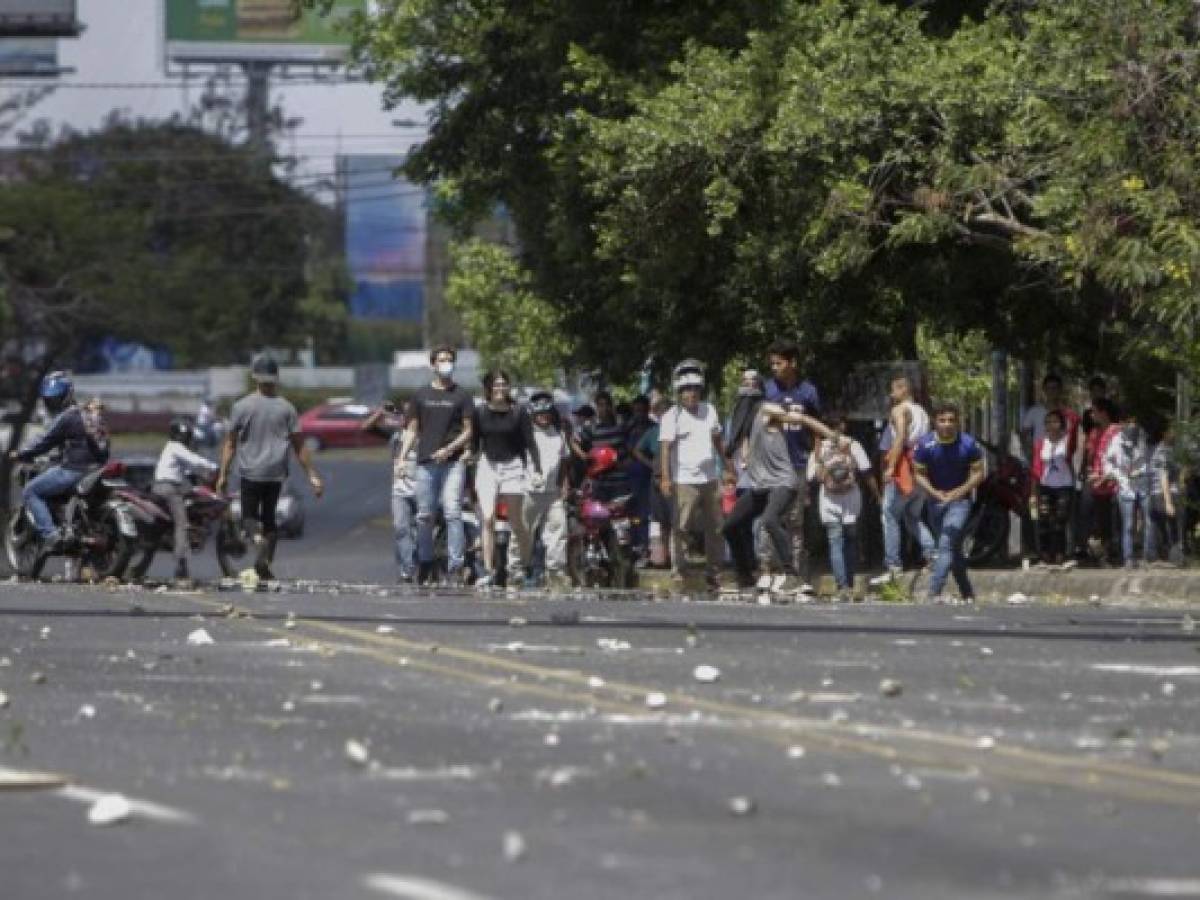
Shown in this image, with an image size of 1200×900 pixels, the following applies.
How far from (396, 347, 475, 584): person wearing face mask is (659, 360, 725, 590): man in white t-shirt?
166 cm

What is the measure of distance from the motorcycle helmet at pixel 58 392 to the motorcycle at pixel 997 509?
748 cm

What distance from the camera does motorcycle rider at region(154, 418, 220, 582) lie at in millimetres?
29375

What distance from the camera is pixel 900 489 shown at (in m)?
27.0

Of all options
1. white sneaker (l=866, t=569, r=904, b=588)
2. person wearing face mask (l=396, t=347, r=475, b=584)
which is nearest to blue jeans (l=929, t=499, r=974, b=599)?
white sneaker (l=866, t=569, r=904, b=588)

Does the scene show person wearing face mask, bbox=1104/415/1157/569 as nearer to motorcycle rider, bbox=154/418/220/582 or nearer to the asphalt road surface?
motorcycle rider, bbox=154/418/220/582

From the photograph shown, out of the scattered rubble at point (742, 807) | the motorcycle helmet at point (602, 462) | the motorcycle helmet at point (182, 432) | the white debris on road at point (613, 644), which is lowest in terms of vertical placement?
the scattered rubble at point (742, 807)

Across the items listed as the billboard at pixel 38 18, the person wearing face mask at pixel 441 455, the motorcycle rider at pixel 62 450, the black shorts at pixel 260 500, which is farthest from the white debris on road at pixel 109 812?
the billboard at pixel 38 18

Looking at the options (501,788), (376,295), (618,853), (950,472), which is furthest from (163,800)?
(376,295)

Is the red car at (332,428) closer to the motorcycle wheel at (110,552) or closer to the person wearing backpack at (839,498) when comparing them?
the motorcycle wheel at (110,552)

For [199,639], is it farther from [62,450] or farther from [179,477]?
[179,477]

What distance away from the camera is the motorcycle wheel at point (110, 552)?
27328 millimetres

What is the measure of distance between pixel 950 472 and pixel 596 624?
613 cm

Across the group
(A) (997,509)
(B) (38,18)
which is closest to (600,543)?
(A) (997,509)

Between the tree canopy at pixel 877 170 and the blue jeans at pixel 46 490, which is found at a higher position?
the tree canopy at pixel 877 170
